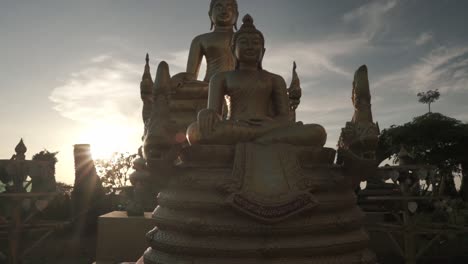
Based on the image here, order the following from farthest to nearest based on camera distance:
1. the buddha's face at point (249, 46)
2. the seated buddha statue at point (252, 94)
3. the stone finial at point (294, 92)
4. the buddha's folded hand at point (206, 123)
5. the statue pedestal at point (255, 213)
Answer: the stone finial at point (294, 92) < the buddha's face at point (249, 46) < the seated buddha statue at point (252, 94) < the buddha's folded hand at point (206, 123) < the statue pedestal at point (255, 213)

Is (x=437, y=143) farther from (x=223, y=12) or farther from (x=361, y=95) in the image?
(x=361, y=95)

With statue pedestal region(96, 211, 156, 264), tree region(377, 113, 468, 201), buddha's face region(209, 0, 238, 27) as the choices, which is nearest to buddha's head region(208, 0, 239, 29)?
buddha's face region(209, 0, 238, 27)

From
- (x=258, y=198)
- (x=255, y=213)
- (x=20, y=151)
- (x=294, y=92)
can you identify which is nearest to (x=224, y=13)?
(x=294, y=92)

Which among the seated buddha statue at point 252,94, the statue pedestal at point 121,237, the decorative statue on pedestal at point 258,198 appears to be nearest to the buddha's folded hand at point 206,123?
the decorative statue on pedestal at point 258,198

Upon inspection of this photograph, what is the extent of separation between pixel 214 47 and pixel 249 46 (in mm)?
3933

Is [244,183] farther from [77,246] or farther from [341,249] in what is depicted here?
[77,246]

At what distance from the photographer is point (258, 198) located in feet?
10.8

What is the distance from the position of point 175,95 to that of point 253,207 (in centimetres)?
505

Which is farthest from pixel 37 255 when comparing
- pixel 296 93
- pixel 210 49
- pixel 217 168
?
pixel 217 168

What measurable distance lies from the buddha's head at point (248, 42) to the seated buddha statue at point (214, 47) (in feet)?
11.1

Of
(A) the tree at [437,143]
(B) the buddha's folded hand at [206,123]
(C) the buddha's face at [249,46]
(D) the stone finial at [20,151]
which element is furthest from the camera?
(A) the tree at [437,143]

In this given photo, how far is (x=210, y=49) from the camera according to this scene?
836cm

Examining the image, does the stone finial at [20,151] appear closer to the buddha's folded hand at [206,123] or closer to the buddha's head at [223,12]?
the buddha's head at [223,12]

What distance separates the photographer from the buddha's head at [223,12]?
26.4 ft
